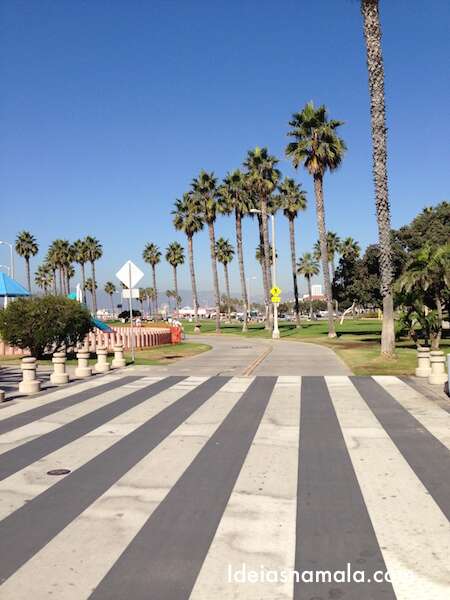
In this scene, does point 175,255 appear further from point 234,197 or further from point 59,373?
point 59,373

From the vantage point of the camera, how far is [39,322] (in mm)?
19922

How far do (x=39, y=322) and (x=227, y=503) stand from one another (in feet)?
53.6

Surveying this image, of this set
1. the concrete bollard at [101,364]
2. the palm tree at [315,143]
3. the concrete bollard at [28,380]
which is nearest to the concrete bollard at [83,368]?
the concrete bollard at [101,364]

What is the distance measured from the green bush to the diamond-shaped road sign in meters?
3.61

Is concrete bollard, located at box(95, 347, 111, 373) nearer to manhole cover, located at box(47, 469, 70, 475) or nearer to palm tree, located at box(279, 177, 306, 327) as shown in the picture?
manhole cover, located at box(47, 469, 70, 475)

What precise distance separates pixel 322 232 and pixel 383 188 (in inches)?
740

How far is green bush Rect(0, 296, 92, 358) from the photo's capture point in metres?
20.0

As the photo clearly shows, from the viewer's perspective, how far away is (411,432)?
8023 mm

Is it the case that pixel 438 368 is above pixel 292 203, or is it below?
below

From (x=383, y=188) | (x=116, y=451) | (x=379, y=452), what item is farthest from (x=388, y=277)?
(x=116, y=451)

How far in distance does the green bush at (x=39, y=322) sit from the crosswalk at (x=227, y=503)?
10652 millimetres

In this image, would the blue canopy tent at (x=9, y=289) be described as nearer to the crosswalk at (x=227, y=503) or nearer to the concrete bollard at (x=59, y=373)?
the concrete bollard at (x=59, y=373)

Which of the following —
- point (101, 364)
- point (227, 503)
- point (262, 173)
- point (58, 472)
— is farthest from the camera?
point (262, 173)

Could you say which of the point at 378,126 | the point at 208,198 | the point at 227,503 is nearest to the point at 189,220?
→ the point at 208,198
